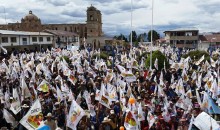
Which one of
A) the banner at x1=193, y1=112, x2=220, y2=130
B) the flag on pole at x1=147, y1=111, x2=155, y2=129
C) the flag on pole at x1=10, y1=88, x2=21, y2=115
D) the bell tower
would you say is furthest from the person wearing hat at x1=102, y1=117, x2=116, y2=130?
the bell tower

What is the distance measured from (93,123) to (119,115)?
94 centimetres

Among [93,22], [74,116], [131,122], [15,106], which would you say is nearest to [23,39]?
[93,22]

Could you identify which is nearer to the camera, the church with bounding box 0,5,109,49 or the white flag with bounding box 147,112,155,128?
the white flag with bounding box 147,112,155,128

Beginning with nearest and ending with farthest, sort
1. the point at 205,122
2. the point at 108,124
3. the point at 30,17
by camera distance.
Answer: the point at 205,122 → the point at 108,124 → the point at 30,17

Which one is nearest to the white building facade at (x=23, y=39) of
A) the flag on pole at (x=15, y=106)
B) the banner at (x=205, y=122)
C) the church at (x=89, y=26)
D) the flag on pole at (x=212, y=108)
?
the church at (x=89, y=26)

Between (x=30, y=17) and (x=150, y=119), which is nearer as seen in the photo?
(x=150, y=119)

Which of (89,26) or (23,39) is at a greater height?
(89,26)

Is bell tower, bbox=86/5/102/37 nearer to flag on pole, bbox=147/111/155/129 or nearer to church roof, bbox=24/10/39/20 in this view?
church roof, bbox=24/10/39/20

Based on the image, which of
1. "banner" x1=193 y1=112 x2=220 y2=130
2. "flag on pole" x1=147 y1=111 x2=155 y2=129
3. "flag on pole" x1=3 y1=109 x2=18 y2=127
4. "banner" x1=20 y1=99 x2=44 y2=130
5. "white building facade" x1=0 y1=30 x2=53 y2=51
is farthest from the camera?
"white building facade" x1=0 y1=30 x2=53 y2=51

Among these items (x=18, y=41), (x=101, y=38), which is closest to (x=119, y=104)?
(x=18, y=41)

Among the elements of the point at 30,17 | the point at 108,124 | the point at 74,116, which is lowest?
the point at 108,124

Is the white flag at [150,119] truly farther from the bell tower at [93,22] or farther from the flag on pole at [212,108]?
the bell tower at [93,22]

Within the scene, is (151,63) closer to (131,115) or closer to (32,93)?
→ (32,93)

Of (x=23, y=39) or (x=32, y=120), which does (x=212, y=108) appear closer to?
(x=32, y=120)
